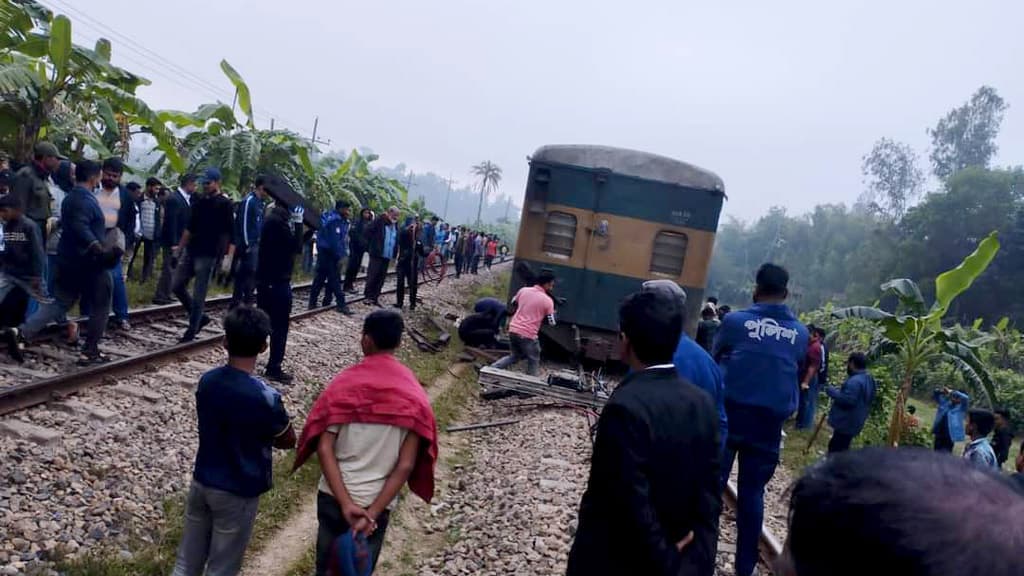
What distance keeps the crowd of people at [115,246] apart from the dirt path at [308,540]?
8.25ft

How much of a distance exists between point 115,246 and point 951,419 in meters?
8.82

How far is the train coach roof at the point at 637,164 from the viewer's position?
10406 mm

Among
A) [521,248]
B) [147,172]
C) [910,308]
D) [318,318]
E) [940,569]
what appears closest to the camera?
[940,569]

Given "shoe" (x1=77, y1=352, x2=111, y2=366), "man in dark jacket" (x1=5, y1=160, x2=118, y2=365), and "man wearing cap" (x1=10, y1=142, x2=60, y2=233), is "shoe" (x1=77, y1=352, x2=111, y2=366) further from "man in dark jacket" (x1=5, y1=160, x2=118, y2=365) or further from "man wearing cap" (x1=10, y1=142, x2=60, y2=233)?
"man wearing cap" (x1=10, y1=142, x2=60, y2=233)

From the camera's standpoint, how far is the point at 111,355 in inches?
271

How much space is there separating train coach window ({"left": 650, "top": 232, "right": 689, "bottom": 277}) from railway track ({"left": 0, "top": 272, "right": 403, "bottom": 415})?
5.96m

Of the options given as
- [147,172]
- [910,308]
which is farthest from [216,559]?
[147,172]

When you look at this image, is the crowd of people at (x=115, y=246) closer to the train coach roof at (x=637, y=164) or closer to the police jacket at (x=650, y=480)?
the train coach roof at (x=637, y=164)

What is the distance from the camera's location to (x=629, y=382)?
2557mm

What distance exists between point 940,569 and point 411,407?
244 centimetres

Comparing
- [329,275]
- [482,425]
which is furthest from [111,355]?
[329,275]

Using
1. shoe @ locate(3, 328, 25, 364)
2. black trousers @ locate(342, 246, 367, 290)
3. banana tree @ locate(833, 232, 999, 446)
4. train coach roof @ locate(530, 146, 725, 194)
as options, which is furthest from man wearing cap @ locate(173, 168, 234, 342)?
banana tree @ locate(833, 232, 999, 446)

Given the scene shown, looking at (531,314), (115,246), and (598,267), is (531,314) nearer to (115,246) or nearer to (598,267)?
(598,267)

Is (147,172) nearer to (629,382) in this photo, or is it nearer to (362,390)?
(362,390)
